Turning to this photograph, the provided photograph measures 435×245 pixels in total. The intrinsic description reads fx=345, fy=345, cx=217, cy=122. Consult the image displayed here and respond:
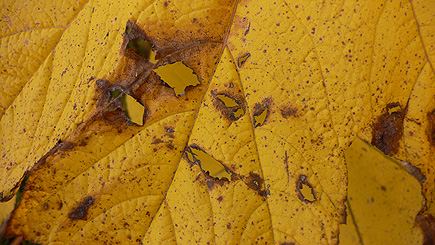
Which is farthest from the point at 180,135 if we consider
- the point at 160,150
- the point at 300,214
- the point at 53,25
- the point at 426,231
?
the point at 426,231

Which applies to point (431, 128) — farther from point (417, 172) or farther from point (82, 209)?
point (82, 209)

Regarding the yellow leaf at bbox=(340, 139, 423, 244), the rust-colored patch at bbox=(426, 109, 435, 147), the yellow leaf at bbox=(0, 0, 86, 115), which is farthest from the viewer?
the yellow leaf at bbox=(340, 139, 423, 244)

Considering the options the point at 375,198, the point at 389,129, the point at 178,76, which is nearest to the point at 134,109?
the point at 178,76

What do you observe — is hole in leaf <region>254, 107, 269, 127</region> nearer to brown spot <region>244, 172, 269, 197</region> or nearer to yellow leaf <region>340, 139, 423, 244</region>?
brown spot <region>244, 172, 269, 197</region>

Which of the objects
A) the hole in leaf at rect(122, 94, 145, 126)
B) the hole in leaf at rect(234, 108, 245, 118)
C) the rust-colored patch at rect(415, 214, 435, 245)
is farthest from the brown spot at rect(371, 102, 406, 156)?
the hole in leaf at rect(122, 94, 145, 126)

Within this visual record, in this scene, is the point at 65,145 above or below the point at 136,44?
below

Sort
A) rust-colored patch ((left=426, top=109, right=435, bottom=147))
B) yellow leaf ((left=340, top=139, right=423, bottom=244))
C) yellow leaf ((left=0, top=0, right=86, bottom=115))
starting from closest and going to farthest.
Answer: rust-colored patch ((left=426, top=109, right=435, bottom=147)) < yellow leaf ((left=0, top=0, right=86, bottom=115)) < yellow leaf ((left=340, top=139, right=423, bottom=244))
